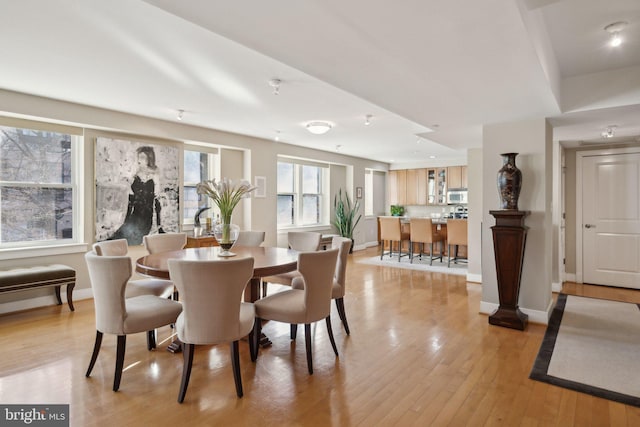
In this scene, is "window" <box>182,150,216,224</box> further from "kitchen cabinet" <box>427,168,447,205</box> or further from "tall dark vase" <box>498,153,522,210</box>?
"kitchen cabinet" <box>427,168,447,205</box>

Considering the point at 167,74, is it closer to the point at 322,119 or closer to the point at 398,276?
the point at 322,119

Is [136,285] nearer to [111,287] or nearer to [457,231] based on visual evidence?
[111,287]

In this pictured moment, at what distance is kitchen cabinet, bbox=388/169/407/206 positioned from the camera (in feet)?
32.8

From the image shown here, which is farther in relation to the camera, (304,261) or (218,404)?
(304,261)

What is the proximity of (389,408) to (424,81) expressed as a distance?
2.25 meters

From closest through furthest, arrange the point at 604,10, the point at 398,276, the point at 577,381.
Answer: the point at 604,10 < the point at 577,381 < the point at 398,276

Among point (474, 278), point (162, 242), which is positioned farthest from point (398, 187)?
point (162, 242)

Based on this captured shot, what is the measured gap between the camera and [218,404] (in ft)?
7.02

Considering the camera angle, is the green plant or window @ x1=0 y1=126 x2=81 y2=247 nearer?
window @ x1=0 y1=126 x2=81 y2=247

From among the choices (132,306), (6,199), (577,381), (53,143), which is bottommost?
(577,381)

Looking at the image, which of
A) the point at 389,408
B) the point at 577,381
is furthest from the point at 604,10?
the point at 389,408

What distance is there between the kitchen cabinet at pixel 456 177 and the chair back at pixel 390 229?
2733 mm

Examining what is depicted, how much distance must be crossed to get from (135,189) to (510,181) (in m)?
4.62

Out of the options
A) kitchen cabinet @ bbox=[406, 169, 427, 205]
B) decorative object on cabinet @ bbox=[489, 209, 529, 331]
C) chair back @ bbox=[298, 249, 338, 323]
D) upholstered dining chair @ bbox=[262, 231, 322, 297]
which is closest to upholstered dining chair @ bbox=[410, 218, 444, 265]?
kitchen cabinet @ bbox=[406, 169, 427, 205]
